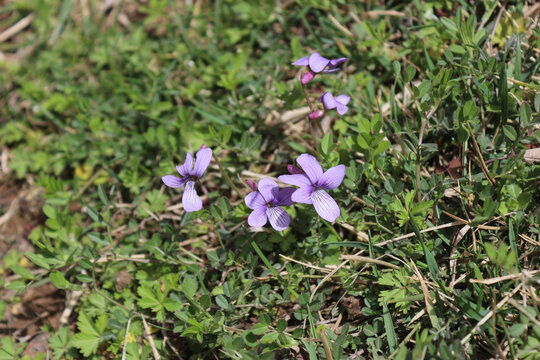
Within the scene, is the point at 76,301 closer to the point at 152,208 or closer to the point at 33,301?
the point at 33,301

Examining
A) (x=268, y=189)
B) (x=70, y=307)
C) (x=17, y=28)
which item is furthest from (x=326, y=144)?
(x=17, y=28)

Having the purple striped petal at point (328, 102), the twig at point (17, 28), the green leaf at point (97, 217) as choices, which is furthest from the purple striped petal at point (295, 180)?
the twig at point (17, 28)

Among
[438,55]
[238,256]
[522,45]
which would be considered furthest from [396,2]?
[238,256]

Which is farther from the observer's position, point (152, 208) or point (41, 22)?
point (41, 22)

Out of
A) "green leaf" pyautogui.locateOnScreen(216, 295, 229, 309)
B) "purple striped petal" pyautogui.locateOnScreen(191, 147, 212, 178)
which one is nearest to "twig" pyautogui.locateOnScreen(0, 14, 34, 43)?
"purple striped petal" pyautogui.locateOnScreen(191, 147, 212, 178)

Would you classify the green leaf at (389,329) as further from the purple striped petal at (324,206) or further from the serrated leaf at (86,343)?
the serrated leaf at (86,343)

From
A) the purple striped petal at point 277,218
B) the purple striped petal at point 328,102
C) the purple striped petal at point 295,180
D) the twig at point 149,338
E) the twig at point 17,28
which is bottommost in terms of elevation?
the twig at point 149,338

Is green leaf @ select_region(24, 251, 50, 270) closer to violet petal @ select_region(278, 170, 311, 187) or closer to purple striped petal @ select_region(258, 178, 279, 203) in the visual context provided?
purple striped petal @ select_region(258, 178, 279, 203)
